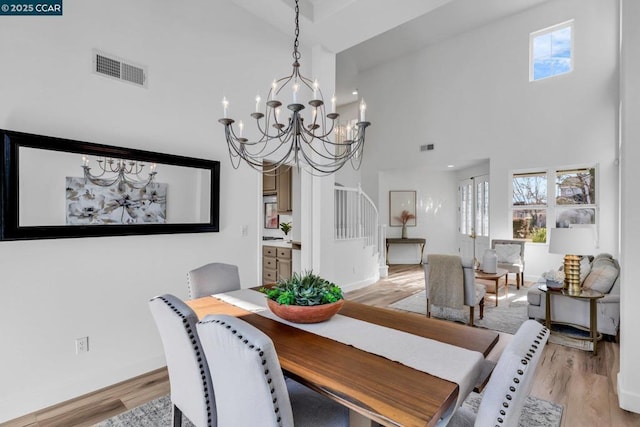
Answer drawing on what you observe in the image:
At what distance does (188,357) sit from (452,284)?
10.7ft

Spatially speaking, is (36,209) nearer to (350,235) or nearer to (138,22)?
(138,22)

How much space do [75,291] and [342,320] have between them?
2.01 metres

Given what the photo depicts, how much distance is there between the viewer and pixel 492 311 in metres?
4.45

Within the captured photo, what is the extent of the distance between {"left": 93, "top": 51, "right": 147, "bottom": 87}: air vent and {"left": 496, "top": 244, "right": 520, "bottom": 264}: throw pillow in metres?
6.21

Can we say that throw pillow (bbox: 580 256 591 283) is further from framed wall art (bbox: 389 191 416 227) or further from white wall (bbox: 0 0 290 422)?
framed wall art (bbox: 389 191 416 227)

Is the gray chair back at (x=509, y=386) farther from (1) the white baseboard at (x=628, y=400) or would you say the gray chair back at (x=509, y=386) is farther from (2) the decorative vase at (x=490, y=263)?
(2) the decorative vase at (x=490, y=263)

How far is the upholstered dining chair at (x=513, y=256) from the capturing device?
5719mm

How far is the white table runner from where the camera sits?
3.94ft

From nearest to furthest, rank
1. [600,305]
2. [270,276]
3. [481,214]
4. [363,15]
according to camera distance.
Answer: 1. [600,305]
2. [363,15]
3. [270,276]
4. [481,214]

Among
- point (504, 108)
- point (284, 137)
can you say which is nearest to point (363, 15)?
point (284, 137)

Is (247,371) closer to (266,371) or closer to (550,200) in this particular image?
(266,371)

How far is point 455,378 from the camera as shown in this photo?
115 centimetres

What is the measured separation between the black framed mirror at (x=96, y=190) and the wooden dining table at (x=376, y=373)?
59.2 inches

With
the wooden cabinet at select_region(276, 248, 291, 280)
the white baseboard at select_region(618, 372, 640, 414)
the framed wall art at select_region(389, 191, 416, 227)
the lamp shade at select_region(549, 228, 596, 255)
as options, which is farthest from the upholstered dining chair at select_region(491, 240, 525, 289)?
the wooden cabinet at select_region(276, 248, 291, 280)
